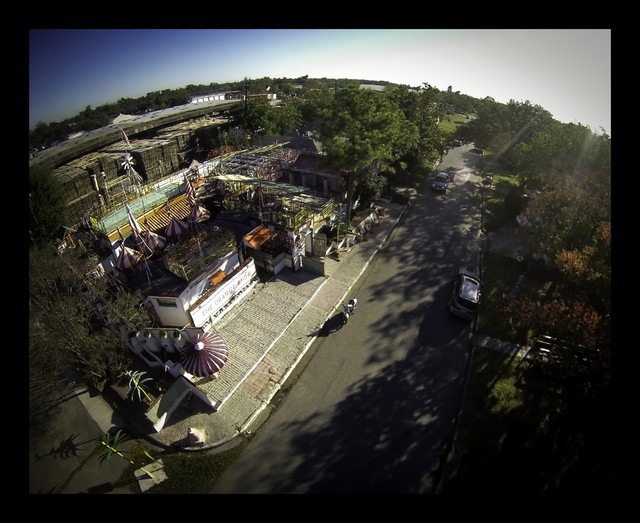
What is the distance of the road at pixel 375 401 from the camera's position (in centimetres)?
1344

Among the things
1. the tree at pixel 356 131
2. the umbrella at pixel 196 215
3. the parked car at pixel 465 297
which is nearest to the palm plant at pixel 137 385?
the umbrella at pixel 196 215

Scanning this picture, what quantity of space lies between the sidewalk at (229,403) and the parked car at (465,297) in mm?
6954

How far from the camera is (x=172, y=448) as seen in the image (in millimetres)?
14570

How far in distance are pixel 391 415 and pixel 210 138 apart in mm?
41777

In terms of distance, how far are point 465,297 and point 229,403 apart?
597 inches

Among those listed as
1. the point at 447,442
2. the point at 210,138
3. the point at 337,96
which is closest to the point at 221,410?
the point at 447,442

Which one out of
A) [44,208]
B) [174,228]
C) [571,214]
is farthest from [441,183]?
[44,208]

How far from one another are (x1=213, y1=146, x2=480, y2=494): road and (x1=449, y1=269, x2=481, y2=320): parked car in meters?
0.54

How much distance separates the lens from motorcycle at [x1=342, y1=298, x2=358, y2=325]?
2030cm

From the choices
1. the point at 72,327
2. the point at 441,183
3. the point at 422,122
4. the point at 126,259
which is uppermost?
the point at 422,122

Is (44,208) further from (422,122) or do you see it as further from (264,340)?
(422,122)

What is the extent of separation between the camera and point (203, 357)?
16125mm

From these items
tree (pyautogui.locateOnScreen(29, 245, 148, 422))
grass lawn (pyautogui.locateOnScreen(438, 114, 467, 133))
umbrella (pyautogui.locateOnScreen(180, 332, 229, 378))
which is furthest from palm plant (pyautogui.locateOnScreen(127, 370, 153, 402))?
grass lawn (pyautogui.locateOnScreen(438, 114, 467, 133))
